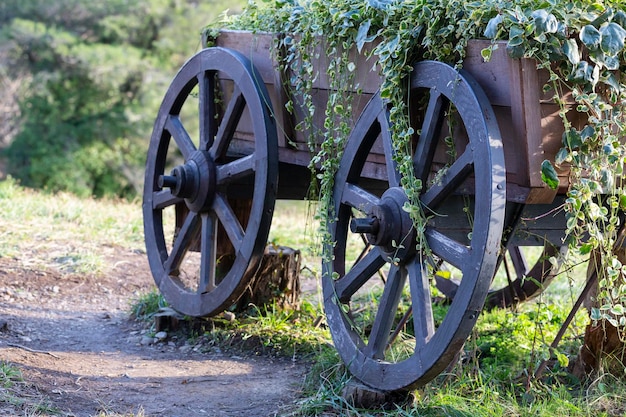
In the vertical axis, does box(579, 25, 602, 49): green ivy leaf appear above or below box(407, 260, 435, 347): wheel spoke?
above

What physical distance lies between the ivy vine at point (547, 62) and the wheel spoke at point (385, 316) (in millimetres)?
355

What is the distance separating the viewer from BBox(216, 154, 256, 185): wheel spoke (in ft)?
12.2

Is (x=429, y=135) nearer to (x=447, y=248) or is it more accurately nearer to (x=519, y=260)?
(x=447, y=248)

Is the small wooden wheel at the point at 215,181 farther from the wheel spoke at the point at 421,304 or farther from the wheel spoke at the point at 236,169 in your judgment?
the wheel spoke at the point at 421,304

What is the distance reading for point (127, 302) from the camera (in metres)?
5.15

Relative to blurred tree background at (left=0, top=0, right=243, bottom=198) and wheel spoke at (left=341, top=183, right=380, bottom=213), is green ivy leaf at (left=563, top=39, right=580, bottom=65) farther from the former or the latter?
blurred tree background at (left=0, top=0, right=243, bottom=198)

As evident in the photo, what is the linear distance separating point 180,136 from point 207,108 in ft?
0.79

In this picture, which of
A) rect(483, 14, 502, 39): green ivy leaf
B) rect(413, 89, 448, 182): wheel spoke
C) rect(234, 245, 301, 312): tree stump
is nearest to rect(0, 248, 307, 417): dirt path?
rect(234, 245, 301, 312): tree stump

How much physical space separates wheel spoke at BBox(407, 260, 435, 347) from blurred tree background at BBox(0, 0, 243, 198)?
15159 millimetres

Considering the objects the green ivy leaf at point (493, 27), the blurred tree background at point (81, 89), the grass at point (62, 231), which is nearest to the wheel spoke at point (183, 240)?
the grass at point (62, 231)

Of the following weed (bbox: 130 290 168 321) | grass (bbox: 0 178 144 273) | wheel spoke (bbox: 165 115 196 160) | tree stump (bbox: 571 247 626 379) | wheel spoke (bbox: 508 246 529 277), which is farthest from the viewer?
grass (bbox: 0 178 144 273)

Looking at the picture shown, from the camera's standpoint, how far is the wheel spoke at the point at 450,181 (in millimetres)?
2703

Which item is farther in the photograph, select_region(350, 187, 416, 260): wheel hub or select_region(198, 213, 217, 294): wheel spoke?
select_region(198, 213, 217, 294): wheel spoke

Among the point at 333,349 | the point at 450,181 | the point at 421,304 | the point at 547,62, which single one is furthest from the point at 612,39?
the point at 333,349
